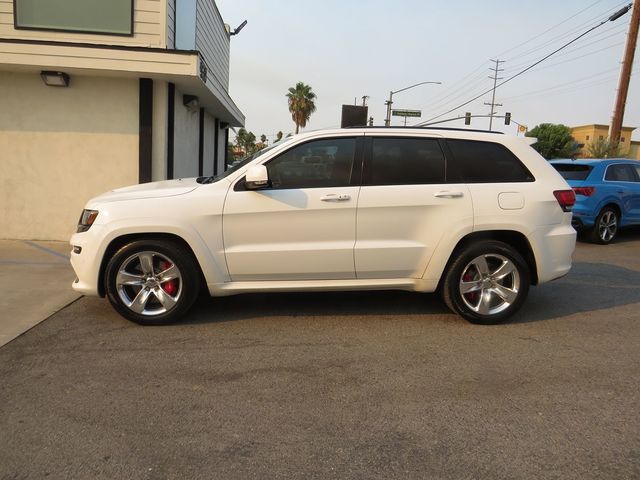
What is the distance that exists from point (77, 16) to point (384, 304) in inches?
266

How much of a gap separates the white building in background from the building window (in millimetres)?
15

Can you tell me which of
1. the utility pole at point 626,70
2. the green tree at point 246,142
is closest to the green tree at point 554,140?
the green tree at point 246,142

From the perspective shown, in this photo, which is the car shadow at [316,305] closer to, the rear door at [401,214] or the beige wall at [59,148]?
the rear door at [401,214]

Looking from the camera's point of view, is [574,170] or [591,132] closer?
[574,170]

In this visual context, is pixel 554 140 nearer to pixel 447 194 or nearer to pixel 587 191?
pixel 587 191

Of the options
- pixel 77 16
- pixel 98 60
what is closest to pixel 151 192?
pixel 98 60

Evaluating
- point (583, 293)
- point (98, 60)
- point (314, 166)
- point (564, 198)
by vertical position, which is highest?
point (98, 60)

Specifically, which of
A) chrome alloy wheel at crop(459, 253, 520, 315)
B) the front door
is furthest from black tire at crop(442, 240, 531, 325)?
the front door

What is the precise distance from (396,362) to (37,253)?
619 centimetres

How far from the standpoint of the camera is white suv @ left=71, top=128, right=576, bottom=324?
466 cm

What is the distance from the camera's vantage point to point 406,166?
4.91 m

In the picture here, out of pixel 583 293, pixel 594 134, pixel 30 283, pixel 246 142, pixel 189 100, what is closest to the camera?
pixel 30 283

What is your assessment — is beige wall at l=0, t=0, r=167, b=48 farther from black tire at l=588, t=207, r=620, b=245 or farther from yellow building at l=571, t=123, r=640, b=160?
yellow building at l=571, t=123, r=640, b=160

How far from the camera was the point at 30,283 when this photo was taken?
6.16 metres
